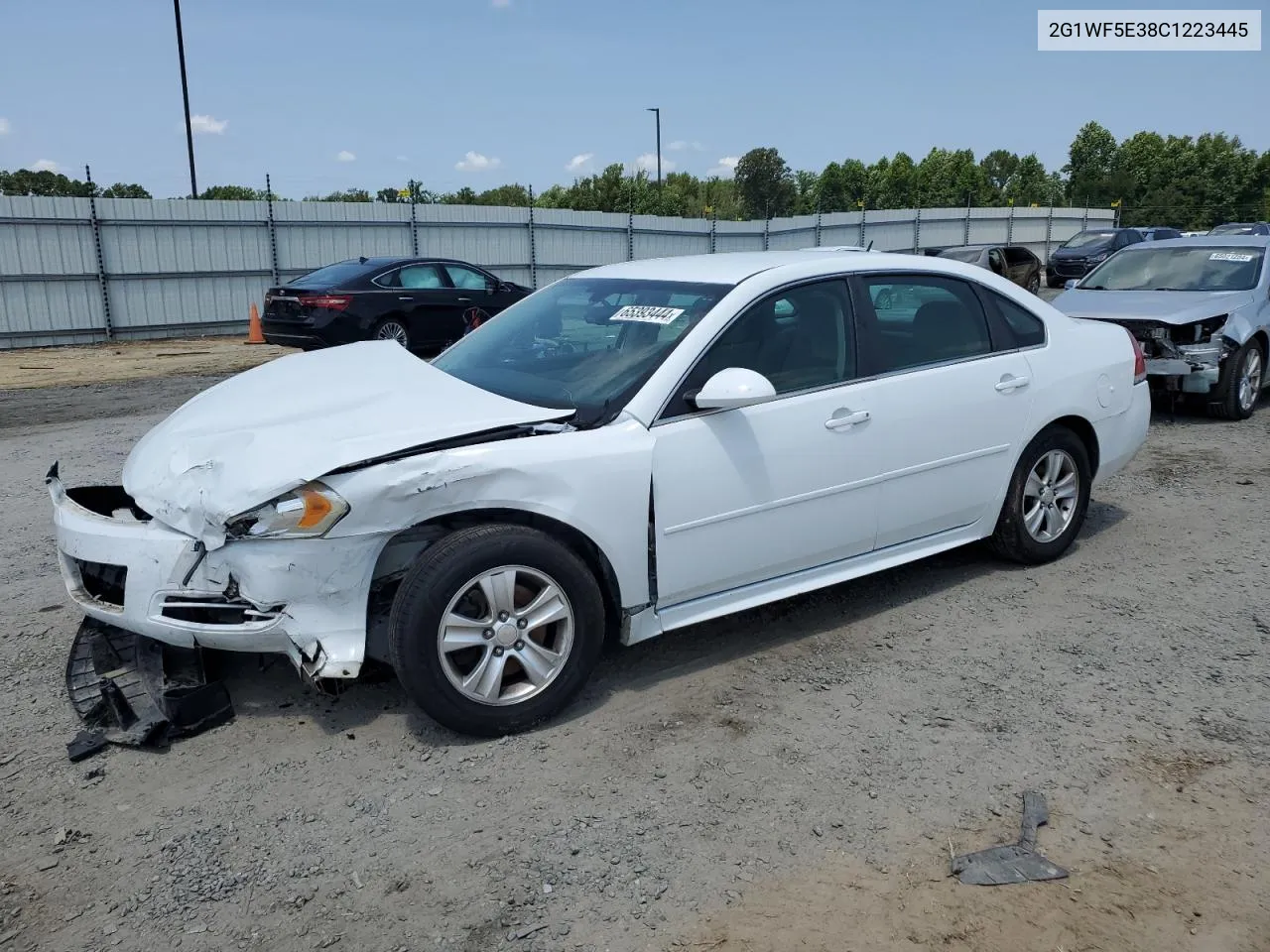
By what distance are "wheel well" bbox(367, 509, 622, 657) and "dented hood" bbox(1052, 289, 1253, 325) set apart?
6.73 meters

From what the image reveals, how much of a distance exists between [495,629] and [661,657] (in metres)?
1.01

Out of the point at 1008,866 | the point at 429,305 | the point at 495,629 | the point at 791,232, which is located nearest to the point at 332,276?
the point at 429,305

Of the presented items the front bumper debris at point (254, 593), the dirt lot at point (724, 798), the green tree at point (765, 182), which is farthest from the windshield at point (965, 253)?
the green tree at point (765, 182)

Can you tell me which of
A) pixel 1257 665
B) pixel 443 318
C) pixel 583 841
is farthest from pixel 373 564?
pixel 443 318

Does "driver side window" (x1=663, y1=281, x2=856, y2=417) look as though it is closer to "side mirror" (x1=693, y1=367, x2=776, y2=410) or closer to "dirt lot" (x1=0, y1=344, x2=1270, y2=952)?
"side mirror" (x1=693, y1=367, x2=776, y2=410)

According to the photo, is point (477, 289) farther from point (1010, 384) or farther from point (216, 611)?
point (216, 611)

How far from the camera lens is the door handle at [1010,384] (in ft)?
15.3

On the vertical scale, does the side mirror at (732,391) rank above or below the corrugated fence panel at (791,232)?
below

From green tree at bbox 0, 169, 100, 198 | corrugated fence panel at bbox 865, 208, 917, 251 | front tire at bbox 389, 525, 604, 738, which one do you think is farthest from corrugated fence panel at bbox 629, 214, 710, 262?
green tree at bbox 0, 169, 100, 198

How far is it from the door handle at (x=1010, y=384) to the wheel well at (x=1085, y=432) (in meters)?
0.35

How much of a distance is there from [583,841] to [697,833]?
13.3 inches

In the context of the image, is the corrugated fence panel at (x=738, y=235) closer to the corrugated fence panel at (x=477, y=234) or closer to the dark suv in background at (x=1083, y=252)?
the corrugated fence panel at (x=477, y=234)

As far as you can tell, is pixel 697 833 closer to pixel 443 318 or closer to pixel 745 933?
pixel 745 933

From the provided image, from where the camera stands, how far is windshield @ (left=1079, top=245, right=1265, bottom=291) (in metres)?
9.20
